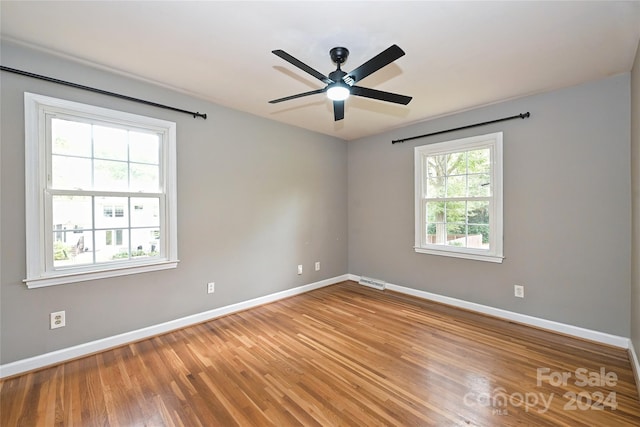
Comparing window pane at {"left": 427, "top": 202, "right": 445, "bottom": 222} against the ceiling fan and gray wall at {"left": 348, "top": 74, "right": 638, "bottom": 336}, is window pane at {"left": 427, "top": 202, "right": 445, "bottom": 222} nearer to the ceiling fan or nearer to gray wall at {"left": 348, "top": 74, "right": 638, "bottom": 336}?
gray wall at {"left": 348, "top": 74, "right": 638, "bottom": 336}

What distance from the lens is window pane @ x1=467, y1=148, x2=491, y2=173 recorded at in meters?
3.45

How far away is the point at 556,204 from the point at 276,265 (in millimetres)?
3380

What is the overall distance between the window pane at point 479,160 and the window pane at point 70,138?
4.17 meters

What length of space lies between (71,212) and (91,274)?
→ 22.6 inches

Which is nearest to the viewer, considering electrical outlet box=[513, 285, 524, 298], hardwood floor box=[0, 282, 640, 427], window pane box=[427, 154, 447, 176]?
hardwood floor box=[0, 282, 640, 427]

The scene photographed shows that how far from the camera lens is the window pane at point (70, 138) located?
7.84 feet

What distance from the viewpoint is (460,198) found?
144 inches

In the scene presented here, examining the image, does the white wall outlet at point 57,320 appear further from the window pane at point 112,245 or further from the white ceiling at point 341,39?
the white ceiling at point 341,39

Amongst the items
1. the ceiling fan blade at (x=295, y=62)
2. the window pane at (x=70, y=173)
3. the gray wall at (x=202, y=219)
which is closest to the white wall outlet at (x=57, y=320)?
the gray wall at (x=202, y=219)

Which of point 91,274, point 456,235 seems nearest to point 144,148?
point 91,274

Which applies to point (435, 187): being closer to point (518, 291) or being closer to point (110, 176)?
point (518, 291)

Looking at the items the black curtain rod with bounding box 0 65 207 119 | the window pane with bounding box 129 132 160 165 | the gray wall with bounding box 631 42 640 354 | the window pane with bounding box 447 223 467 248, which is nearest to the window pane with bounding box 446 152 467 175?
the window pane with bounding box 447 223 467 248

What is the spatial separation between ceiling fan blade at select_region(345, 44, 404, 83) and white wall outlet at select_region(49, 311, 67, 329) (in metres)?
3.04

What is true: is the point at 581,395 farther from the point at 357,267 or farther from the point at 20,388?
the point at 20,388
